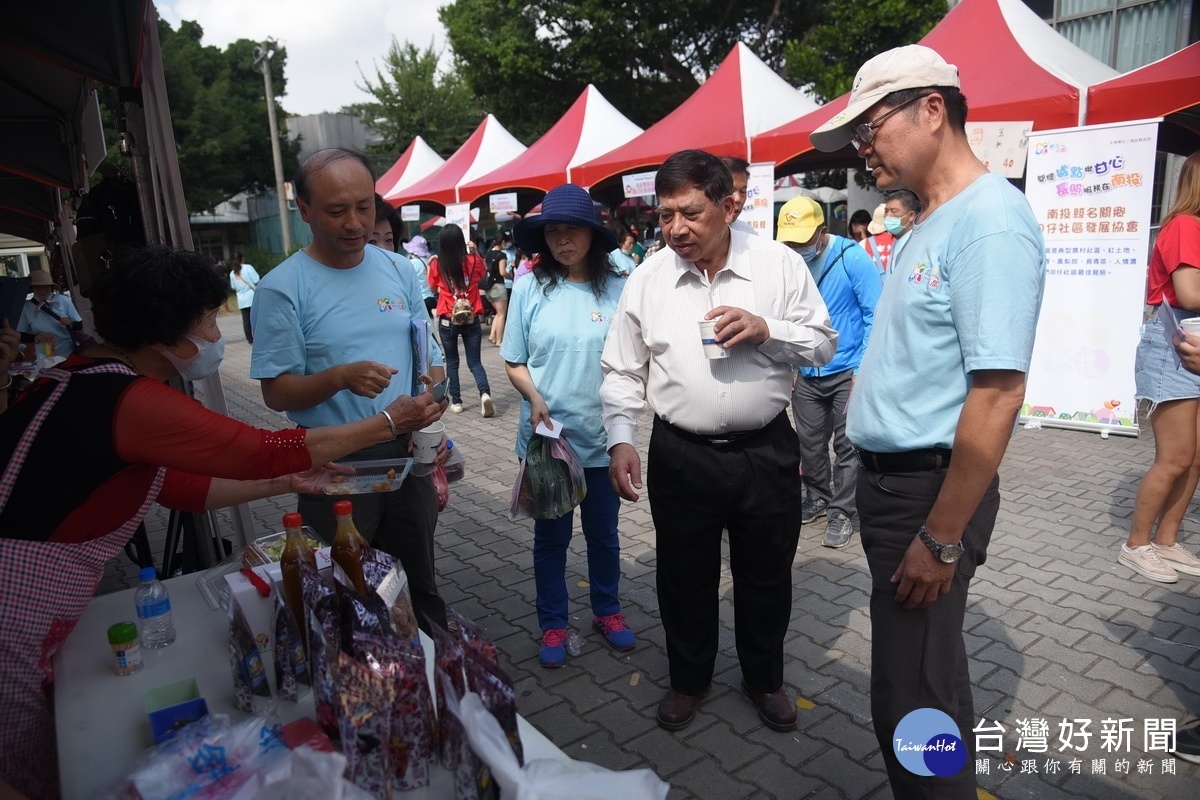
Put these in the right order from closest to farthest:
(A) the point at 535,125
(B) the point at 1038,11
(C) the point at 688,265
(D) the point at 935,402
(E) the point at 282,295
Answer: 1. (D) the point at 935,402
2. (E) the point at 282,295
3. (C) the point at 688,265
4. (B) the point at 1038,11
5. (A) the point at 535,125

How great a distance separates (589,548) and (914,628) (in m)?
1.74

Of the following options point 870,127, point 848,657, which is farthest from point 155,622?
point 848,657

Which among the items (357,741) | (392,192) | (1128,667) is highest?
(392,192)

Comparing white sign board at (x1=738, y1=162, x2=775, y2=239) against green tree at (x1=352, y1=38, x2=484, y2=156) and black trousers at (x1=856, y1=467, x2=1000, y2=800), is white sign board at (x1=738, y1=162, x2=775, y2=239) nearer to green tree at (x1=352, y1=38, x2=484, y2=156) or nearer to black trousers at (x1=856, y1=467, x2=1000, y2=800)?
black trousers at (x1=856, y1=467, x2=1000, y2=800)

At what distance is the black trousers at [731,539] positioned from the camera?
266 centimetres

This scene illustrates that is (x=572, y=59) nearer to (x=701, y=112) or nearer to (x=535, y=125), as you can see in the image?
(x=535, y=125)

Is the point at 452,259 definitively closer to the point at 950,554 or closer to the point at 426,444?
the point at 426,444

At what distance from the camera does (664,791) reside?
1.19m

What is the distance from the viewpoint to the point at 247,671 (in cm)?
163

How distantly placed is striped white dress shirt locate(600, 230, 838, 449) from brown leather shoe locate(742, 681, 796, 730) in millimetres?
1064

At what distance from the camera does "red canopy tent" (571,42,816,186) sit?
9.77 meters

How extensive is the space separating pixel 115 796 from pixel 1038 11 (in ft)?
56.2

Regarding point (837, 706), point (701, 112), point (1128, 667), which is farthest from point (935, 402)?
point (701, 112)

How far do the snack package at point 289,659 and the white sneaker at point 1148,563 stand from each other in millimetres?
4156
